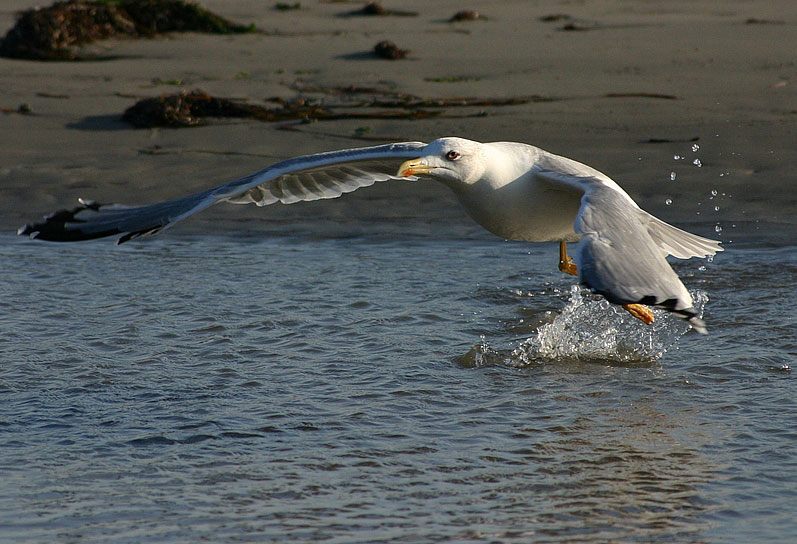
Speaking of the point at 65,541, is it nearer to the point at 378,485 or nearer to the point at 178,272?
the point at 378,485

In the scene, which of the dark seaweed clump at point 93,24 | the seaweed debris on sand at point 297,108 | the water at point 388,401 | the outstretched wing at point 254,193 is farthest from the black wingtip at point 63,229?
the dark seaweed clump at point 93,24

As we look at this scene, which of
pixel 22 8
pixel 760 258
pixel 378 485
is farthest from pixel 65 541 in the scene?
pixel 22 8

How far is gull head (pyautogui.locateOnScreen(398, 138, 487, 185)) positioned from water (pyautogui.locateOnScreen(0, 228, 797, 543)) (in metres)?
1.02

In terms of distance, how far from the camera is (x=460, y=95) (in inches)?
452

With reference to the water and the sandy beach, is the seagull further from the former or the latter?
the sandy beach

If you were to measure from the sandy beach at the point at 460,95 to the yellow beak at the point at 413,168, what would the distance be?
3.29 meters

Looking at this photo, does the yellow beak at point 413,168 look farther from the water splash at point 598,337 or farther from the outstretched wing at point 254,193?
the water splash at point 598,337

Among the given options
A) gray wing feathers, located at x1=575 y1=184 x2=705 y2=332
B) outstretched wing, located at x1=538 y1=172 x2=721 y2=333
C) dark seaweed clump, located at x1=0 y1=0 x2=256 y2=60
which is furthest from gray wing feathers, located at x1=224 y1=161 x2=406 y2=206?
dark seaweed clump, located at x1=0 y1=0 x2=256 y2=60

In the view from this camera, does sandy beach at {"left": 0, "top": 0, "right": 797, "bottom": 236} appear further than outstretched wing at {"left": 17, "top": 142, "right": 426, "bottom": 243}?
Yes

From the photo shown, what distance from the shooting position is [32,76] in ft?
41.0

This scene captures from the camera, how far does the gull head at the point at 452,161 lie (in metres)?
6.00

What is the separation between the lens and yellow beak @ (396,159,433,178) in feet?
19.1

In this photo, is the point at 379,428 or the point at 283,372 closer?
the point at 379,428

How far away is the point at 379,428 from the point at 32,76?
28.0 ft
